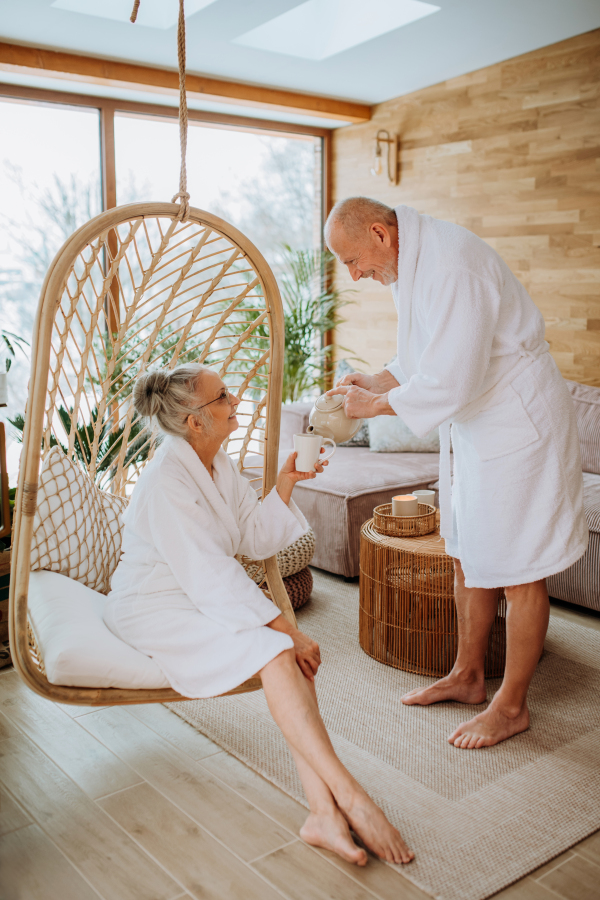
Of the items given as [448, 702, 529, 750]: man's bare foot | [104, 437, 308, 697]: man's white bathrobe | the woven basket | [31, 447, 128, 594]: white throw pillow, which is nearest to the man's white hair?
[104, 437, 308, 697]: man's white bathrobe

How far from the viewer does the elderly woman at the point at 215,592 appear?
64.1 inches

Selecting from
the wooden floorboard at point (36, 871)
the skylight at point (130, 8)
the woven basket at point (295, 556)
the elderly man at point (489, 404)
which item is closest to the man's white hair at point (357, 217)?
the elderly man at point (489, 404)

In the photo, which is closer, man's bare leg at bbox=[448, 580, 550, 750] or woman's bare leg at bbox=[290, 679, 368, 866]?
woman's bare leg at bbox=[290, 679, 368, 866]

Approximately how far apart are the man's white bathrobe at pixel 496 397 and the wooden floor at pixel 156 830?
0.72 meters

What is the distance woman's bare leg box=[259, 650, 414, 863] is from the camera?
1606 mm

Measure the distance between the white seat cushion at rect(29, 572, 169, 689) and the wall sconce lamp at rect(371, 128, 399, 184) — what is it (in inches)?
157

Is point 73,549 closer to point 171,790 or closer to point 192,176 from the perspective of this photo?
point 171,790

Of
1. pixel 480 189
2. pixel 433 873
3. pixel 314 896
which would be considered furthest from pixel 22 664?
pixel 480 189

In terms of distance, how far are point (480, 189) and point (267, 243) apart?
→ 153 centimetres

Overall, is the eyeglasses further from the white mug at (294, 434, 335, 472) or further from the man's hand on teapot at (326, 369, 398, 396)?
the man's hand on teapot at (326, 369, 398, 396)

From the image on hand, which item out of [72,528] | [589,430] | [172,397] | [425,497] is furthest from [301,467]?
[589,430]

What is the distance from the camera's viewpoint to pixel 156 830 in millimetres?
1710

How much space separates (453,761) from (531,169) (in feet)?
10.8

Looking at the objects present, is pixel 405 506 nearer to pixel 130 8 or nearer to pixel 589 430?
pixel 589 430
